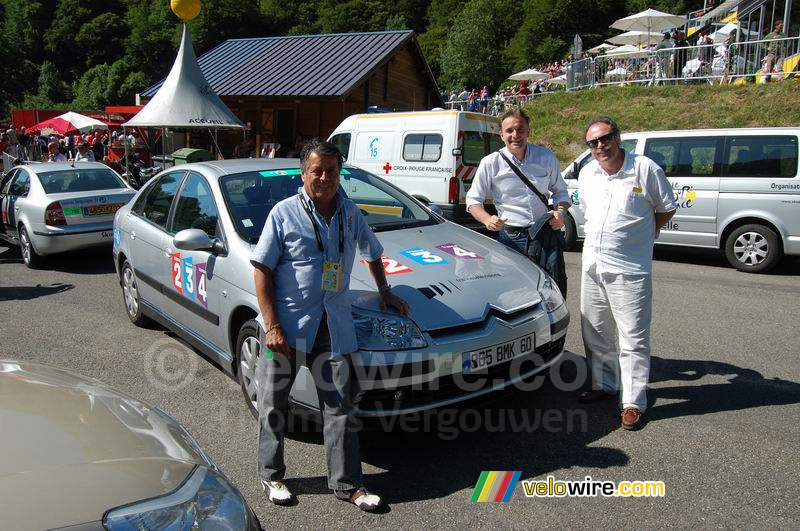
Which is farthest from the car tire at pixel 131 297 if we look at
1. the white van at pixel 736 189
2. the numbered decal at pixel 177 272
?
the white van at pixel 736 189

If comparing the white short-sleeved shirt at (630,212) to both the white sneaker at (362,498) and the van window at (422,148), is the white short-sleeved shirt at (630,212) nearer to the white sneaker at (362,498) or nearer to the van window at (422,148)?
the white sneaker at (362,498)

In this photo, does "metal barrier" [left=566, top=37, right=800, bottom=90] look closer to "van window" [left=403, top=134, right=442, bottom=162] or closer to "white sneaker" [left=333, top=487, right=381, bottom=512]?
"van window" [left=403, top=134, right=442, bottom=162]

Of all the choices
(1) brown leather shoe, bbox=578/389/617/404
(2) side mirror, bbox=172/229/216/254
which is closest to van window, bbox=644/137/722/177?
(1) brown leather shoe, bbox=578/389/617/404

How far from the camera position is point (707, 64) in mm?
17109

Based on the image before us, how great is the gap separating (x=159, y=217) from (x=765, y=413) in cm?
462

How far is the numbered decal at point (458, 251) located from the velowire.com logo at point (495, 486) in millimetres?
1394

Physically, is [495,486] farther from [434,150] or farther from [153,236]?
[434,150]

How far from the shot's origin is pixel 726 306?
6668 mm

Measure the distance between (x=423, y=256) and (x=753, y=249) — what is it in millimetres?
6507

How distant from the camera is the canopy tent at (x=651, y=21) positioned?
22.5 metres

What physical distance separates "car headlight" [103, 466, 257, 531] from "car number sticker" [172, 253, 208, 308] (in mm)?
2346

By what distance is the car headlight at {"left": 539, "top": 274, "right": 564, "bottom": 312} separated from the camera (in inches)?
151

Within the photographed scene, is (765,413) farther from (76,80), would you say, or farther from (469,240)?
(76,80)

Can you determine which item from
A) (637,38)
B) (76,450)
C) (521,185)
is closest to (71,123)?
(637,38)
